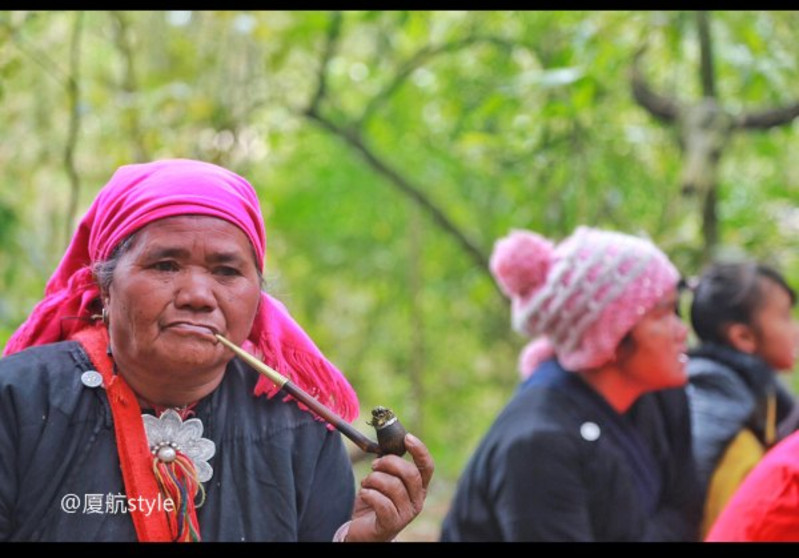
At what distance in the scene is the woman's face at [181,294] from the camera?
1550 mm

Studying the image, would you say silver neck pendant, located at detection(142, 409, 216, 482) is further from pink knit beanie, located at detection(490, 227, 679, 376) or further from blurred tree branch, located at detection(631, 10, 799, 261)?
blurred tree branch, located at detection(631, 10, 799, 261)

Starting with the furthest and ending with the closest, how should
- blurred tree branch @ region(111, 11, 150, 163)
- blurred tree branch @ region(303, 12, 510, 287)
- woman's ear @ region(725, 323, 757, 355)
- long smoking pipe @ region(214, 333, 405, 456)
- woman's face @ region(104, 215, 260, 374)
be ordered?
1. blurred tree branch @ region(303, 12, 510, 287)
2. blurred tree branch @ region(111, 11, 150, 163)
3. woman's ear @ region(725, 323, 757, 355)
4. woman's face @ region(104, 215, 260, 374)
5. long smoking pipe @ region(214, 333, 405, 456)

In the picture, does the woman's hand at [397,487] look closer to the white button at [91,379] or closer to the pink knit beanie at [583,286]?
the white button at [91,379]

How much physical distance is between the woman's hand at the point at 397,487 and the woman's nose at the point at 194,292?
32 cm

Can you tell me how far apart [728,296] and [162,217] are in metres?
2.64

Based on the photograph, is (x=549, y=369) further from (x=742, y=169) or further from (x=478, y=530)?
(x=742, y=169)

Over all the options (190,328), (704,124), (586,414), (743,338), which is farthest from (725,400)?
(190,328)

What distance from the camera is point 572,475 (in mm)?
2992

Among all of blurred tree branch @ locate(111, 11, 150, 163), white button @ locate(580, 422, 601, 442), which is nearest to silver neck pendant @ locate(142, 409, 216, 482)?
white button @ locate(580, 422, 601, 442)

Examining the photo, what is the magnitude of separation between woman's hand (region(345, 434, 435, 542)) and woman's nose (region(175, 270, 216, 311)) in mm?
324

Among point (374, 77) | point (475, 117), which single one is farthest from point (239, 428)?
point (374, 77)

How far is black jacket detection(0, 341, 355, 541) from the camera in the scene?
61.3 inches

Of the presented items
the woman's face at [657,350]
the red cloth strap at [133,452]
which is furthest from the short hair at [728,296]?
the red cloth strap at [133,452]

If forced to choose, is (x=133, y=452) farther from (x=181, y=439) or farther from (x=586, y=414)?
(x=586, y=414)
